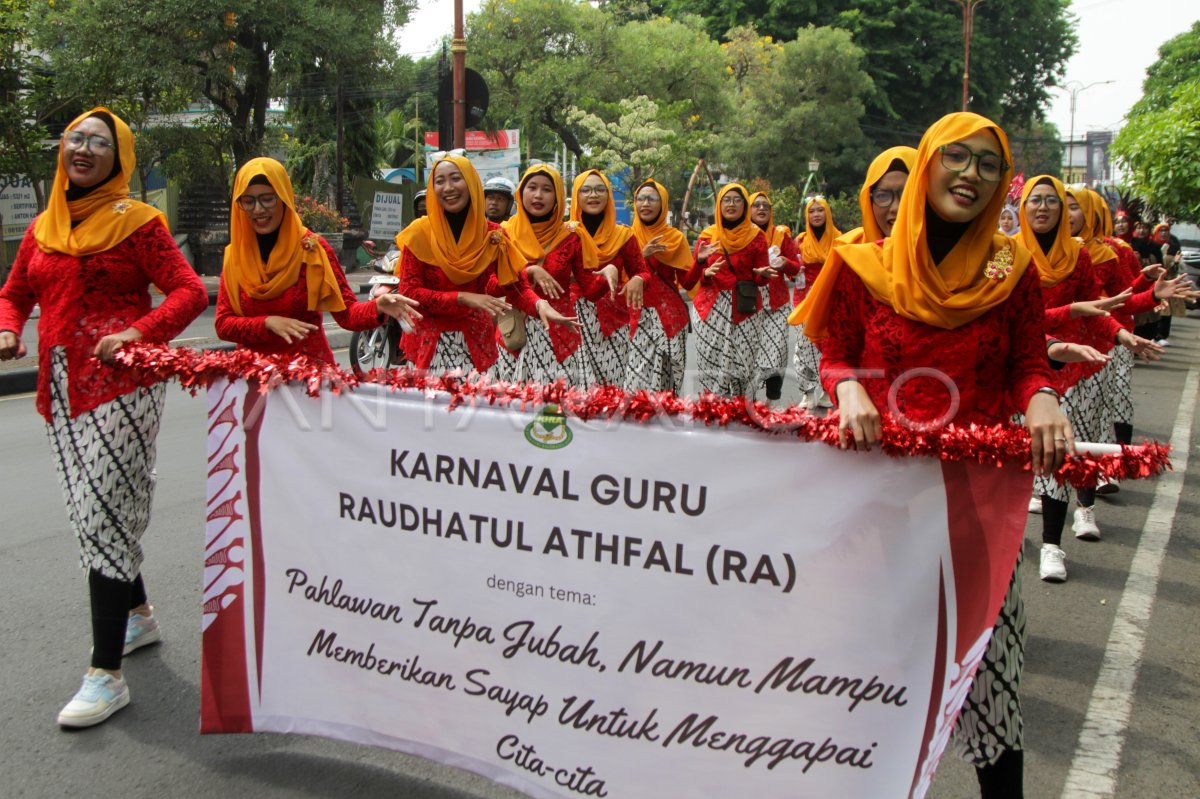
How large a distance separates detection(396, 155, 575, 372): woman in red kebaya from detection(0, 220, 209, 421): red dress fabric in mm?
1484

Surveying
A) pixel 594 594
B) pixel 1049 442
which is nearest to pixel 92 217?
pixel 594 594

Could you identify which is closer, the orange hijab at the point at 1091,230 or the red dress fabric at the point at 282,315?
the red dress fabric at the point at 282,315

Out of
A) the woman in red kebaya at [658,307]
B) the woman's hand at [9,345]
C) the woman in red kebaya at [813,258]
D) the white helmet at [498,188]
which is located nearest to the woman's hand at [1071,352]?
the woman's hand at [9,345]

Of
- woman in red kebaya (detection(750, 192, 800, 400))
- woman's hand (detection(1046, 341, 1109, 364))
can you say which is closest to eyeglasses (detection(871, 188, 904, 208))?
woman's hand (detection(1046, 341, 1109, 364))

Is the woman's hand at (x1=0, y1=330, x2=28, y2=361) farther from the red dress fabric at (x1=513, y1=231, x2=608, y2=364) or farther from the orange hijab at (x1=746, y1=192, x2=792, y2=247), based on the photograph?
the orange hijab at (x1=746, y1=192, x2=792, y2=247)

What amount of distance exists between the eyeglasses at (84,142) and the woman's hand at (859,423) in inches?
102

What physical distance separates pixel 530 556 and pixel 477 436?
321 millimetres

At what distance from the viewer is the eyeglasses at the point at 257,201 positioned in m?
4.02

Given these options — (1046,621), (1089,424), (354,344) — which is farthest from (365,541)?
(354,344)

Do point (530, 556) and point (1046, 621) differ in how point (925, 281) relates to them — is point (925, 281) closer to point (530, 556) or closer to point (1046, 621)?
point (530, 556)

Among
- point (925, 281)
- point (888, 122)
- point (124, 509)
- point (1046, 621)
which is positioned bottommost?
point (1046, 621)

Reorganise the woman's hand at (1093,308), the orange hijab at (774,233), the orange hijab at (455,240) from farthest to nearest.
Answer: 1. the orange hijab at (774,233)
2. the orange hijab at (455,240)
3. the woman's hand at (1093,308)

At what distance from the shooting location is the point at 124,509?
358 centimetres

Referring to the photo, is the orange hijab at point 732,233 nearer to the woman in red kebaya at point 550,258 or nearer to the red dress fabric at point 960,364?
the woman in red kebaya at point 550,258
